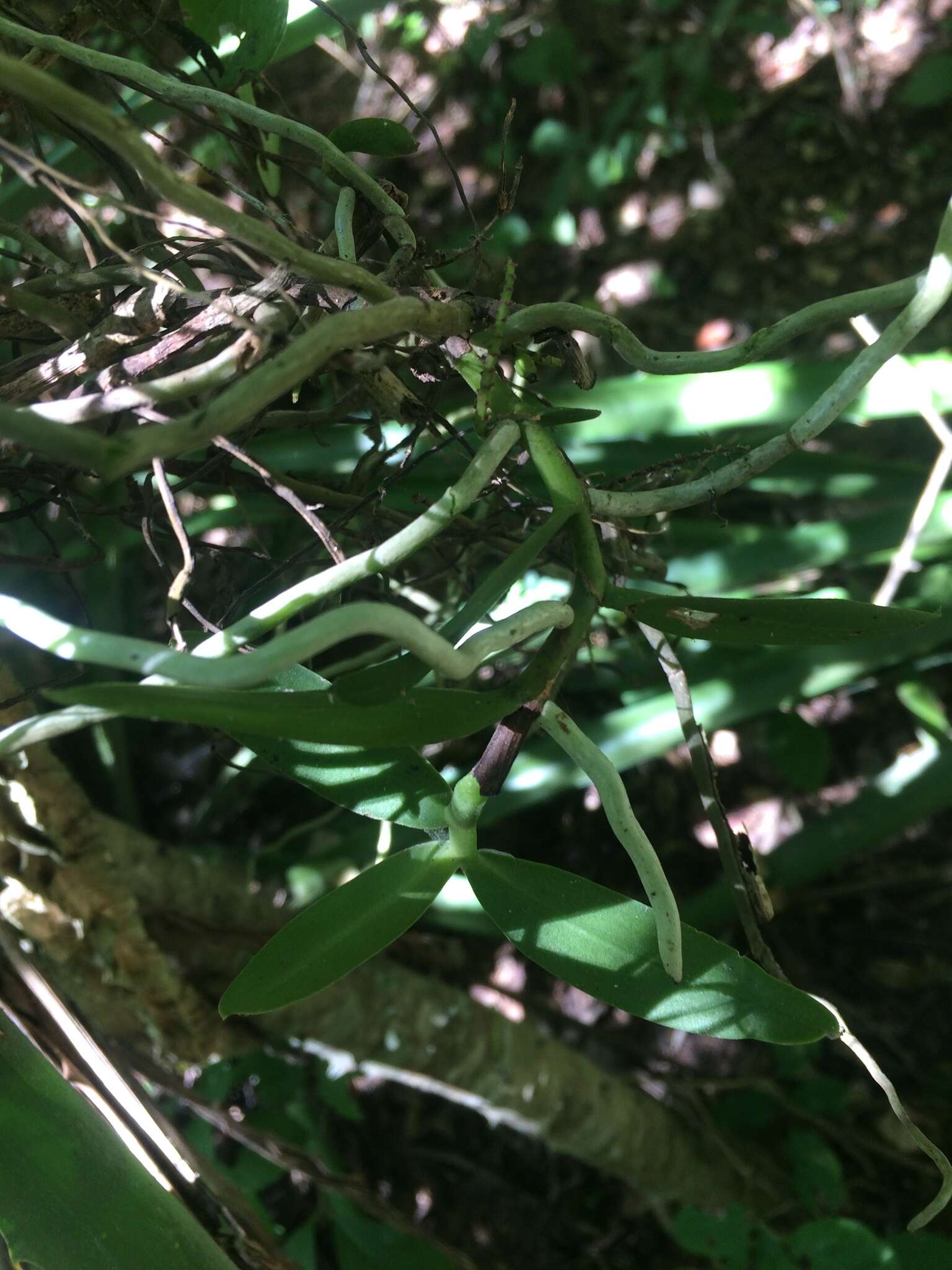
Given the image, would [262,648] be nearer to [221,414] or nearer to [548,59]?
[221,414]

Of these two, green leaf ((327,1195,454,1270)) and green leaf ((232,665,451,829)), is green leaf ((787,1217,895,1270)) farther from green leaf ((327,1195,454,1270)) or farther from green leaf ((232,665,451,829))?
green leaf ((232,665,451,829))

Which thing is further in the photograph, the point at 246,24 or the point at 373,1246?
the point at 373,1246

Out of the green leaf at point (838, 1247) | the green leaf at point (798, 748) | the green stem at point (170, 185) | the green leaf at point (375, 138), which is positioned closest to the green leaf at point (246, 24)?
the green leaf at point (375, 138)

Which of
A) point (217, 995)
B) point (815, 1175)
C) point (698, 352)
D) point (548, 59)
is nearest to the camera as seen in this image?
point (698, 352)

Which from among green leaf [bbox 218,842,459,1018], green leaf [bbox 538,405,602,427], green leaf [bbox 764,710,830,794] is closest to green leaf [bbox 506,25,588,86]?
green leaf [bbox 764,710,830,794]

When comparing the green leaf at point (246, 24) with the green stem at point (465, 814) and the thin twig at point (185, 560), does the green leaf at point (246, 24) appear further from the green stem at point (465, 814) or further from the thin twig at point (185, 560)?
the green stem at point (465, 814)

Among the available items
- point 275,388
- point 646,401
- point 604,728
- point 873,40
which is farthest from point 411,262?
point 873,40

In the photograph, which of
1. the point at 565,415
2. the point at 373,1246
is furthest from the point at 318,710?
the point at 373,1246
